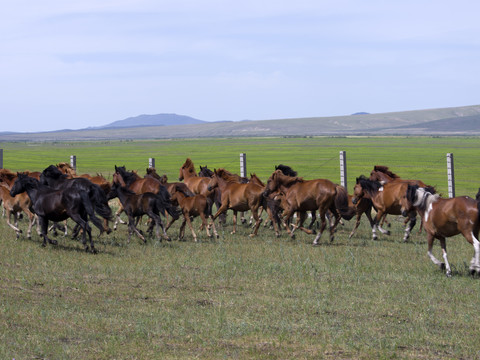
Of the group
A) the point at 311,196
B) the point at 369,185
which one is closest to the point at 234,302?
the point at 311,196

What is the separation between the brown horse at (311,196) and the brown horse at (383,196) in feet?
2.70

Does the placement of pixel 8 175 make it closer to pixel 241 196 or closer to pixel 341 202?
pixel 241 196

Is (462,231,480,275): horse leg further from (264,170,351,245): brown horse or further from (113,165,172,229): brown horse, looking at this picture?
(113,165,172,229): brown horse

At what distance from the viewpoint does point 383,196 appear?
18312 millimetres

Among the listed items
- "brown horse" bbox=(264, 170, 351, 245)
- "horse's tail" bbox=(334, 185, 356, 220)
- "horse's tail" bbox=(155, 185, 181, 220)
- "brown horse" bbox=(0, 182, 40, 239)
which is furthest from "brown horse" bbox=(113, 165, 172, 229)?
"horse's tail" bbox=(334, 185, 356, 220)

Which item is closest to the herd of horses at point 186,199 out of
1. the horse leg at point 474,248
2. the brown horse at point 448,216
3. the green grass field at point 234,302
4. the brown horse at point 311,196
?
the brown horse at point 311,196

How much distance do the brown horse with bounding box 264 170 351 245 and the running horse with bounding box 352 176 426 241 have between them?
2.70 ft

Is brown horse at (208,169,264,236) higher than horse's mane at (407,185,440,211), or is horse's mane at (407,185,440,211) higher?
horse's mane at (407,185,440,211)

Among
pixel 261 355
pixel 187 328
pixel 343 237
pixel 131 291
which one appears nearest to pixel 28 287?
pixel 131 291

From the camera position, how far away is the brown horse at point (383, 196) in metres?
18.0

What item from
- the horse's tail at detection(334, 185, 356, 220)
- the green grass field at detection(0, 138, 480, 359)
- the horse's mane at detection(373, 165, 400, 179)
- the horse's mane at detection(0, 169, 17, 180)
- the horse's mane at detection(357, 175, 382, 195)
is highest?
the horse's mane at detection(0, 169, 17, 180)

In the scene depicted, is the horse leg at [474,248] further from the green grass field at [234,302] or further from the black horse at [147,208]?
the black horse at [147,208]

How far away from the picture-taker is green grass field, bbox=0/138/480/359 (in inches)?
316

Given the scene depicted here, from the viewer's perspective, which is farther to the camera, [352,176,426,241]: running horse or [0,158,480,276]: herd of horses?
[352,176,426,241]: running horse
